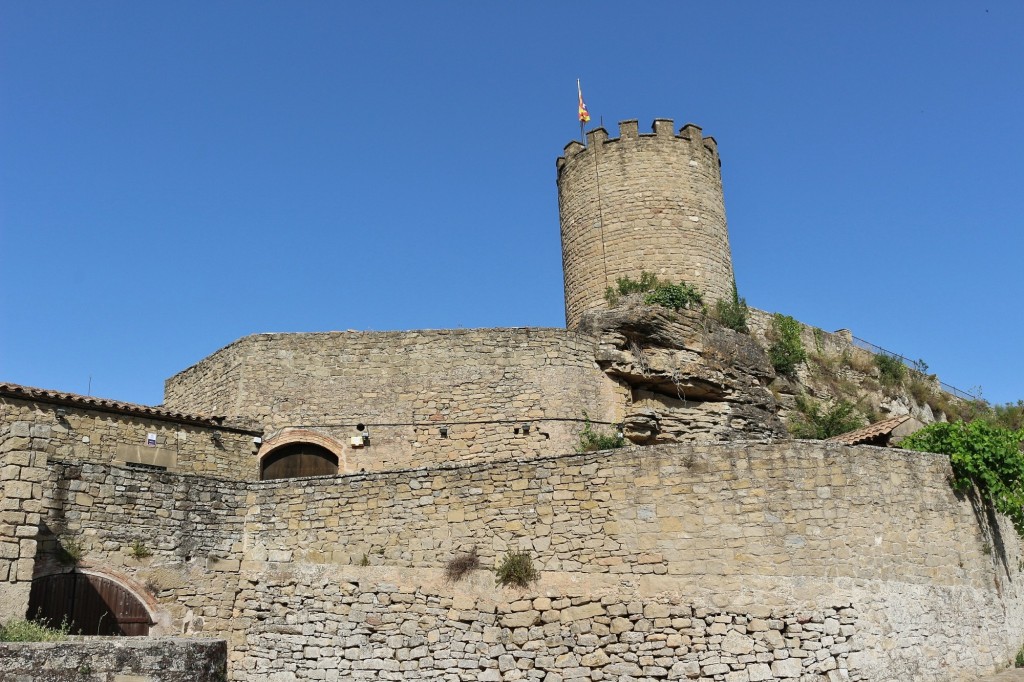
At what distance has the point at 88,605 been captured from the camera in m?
12.5

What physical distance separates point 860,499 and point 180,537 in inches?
393

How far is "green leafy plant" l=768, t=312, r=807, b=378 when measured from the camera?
77.2 feet

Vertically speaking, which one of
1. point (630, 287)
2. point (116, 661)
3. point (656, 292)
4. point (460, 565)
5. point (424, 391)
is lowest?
point (116, 661)

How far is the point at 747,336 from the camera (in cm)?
2159

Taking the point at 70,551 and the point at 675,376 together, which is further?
the point at 675,376

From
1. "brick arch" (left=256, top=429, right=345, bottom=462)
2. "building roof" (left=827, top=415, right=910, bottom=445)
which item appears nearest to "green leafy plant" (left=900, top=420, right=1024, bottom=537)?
"building roof" (left=827, top=415, right=910, bottom=445)

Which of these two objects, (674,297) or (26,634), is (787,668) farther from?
(674,297)

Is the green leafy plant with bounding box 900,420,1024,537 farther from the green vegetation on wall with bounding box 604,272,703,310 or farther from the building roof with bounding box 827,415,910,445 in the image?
the green vegetation on wall with bounding box 604,272,703,310

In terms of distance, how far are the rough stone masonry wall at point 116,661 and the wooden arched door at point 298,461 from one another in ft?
41.8

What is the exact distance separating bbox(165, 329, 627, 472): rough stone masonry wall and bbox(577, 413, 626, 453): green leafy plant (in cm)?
14

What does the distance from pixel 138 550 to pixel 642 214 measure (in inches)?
547

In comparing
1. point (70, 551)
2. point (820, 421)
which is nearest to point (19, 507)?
point (70, 551)

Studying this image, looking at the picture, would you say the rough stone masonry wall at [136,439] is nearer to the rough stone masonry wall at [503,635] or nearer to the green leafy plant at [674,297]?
the rough stone masonry wall at [503,635]

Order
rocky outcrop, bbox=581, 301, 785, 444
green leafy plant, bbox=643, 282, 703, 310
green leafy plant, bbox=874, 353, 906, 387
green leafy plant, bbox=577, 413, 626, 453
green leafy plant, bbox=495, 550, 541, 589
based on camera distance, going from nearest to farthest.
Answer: green leafy plant, bbox=495, 550, 541, 589
green leafy plant, bbox=577, 413, 626, 453
rocky outcrop, bbox=581, 301, 785, 444
green leafy plant, bbox=643, 282, 703, 310
green leafy plant, bbox=874, 353, 906, 387
